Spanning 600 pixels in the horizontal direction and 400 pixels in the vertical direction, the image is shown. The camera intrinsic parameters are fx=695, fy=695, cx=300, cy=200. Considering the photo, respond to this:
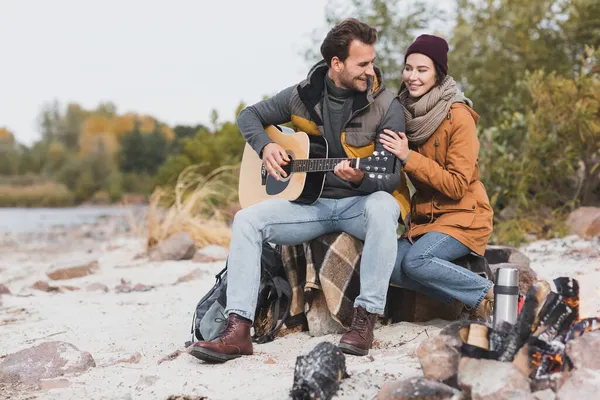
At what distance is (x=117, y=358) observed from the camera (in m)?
3.69

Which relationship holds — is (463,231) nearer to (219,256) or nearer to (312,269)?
(312,269)

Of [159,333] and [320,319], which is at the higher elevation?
[320,319]

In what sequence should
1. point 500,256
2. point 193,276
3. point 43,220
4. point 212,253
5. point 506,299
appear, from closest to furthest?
point 506,299
point 500,256
point 193,276
point 212,253
point 43,220

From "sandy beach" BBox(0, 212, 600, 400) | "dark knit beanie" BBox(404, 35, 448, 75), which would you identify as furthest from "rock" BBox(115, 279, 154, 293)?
"dark knit beanie" BBox(404, 35, 448, 75)

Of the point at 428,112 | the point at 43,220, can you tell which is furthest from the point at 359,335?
the point at 43,220

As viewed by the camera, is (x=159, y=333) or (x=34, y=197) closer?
(x=159, y=333)

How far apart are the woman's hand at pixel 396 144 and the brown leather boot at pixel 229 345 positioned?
3.57ft

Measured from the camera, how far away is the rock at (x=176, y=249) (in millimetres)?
7465

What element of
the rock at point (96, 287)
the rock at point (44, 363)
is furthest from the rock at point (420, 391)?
the rock at point (96, 287)

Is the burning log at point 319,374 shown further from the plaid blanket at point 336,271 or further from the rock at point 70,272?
the rock at point 70,272

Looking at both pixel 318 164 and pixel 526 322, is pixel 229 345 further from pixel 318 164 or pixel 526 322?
pixel 526 322

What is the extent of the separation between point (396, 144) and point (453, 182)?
336 mm

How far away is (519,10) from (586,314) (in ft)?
27.8

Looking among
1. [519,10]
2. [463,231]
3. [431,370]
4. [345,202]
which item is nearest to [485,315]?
[463,231]
